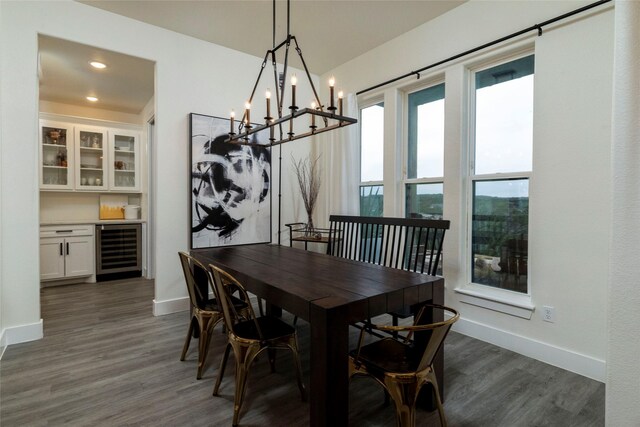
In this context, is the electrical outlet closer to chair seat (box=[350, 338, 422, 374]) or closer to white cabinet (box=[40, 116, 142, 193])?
chair seat (box=[350, 338, 422, 374])

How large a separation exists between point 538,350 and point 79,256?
541 cm

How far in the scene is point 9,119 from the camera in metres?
2.59

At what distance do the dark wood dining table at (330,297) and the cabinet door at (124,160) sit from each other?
3582 mm

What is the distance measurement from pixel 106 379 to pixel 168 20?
125 inches

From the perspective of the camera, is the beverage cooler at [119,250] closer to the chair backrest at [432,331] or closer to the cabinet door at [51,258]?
the cabinet door at [51,258]

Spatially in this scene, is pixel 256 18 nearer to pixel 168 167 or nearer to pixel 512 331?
pixel 168 167

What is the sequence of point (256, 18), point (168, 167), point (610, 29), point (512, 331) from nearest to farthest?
point (610, 29) → point (512, 331) → point (256, 18) → point (168, 167)

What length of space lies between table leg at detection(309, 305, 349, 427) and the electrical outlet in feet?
6.10

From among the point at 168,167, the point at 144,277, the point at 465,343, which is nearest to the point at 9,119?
the point at 168,167

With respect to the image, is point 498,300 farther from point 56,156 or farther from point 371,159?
point 56,156

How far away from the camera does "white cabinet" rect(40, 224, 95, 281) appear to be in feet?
13.9

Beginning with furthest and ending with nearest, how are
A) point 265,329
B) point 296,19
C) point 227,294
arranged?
point 296,19, point 265,329, point 227,294

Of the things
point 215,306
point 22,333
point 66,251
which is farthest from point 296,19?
point 66,251

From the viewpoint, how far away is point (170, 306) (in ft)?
11.1
